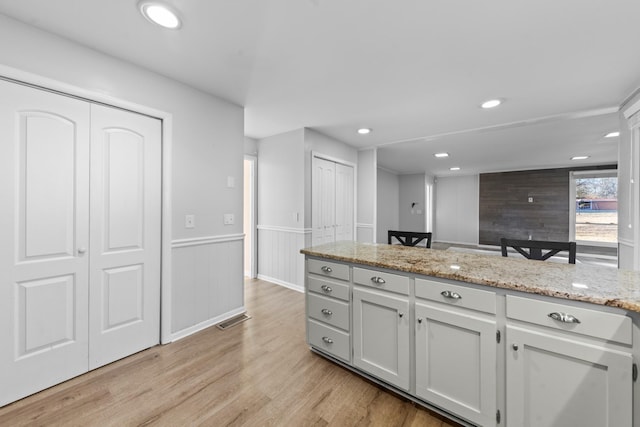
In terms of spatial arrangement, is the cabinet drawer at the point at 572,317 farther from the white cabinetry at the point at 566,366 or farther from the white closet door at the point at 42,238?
the white closet door at the point at 42,238

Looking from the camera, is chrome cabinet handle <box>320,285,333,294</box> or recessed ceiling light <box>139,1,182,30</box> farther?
chrome cabinet handle <box>320,285,333,294</box>

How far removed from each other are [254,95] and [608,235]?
9379 mm

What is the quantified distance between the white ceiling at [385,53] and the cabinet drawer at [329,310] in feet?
6.26

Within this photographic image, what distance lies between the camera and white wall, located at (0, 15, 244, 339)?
1823 mm

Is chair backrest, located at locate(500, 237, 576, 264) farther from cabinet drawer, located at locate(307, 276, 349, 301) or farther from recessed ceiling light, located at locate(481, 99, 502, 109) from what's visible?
recessed ceiling light, located at locate(481, 99, 502, 109)

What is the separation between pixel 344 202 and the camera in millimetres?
4656

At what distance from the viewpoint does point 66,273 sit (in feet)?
6.12

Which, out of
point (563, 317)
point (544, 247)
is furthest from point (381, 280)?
point (544, 247)

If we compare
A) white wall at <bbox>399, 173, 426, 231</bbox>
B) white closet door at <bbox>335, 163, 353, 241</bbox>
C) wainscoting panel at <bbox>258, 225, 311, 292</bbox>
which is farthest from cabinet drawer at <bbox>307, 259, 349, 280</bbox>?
white wall at <bbox>399, 173, 426, 231</bbox>

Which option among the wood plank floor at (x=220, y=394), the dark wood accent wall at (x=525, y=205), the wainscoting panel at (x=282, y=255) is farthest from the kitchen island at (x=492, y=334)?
the dark wood accent wall at (x=525, y=205)

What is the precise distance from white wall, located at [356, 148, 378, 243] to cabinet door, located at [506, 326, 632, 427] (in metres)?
3.69

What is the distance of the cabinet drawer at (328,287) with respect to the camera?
200 centimetres

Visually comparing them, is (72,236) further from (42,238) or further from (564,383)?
(564,383)

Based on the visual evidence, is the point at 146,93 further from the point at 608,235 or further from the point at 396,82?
the point at 608,235
